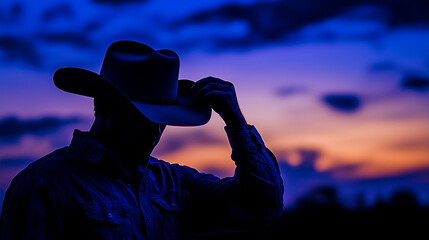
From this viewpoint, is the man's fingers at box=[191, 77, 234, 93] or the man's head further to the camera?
the man's fingers at box=[191, 77, 234, 93]

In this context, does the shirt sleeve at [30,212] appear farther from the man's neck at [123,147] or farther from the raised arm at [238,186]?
the raised arm at [238,186]

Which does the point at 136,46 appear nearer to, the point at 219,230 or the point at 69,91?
the point at 69,91

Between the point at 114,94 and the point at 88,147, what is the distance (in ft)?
1.00

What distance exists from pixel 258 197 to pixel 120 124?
773 millimetres

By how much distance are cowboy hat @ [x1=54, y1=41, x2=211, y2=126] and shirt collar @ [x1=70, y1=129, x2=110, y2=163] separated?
0.70 feet

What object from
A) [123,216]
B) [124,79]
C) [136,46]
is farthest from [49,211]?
[136,46]

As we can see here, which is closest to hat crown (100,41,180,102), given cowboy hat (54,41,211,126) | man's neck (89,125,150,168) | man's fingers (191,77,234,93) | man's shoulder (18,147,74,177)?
cowboy hat (54,41,211,126)

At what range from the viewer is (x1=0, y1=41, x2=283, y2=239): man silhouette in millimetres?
2264

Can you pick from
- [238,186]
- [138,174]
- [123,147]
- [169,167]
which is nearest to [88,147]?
[123,147]

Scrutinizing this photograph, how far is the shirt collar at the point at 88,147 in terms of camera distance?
2445 millimetres

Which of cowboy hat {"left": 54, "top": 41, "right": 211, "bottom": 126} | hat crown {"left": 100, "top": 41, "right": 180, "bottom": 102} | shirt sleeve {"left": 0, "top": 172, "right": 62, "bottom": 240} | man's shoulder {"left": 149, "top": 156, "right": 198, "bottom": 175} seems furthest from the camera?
man's shoulder {"left": 149, "top": 156, "right": 198, "bottom": 175}

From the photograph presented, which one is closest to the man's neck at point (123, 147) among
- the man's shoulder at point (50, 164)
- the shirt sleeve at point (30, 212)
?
the man's shoulder at point (50, 164)

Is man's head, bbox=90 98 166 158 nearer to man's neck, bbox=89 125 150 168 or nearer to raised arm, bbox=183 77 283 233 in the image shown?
man's neck, bbox=89 125 150 168

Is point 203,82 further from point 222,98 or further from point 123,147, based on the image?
point 123,147
